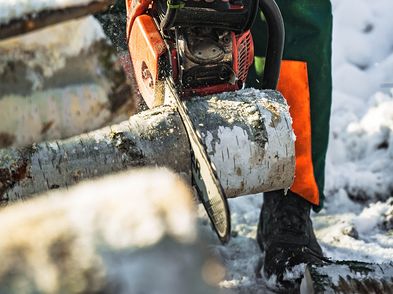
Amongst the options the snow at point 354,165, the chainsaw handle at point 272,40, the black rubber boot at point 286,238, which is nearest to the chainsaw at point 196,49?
the chainsaw handle at point 272,40

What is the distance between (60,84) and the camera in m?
1.30

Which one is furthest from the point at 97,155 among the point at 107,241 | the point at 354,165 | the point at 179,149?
the point at 354,165

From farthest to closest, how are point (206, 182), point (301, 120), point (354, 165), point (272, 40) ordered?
point (354, 165) < point (301, 120) < point (272, 40) < point (206, 182)

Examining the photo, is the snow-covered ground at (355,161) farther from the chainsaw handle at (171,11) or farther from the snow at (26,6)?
the snow at (26,6)

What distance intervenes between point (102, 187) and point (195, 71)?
1.40 feet

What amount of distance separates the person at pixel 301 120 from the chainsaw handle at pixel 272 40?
250 millimetres

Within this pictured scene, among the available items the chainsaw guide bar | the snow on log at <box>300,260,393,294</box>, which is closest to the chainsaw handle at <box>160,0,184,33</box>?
the chainsaw guide bar

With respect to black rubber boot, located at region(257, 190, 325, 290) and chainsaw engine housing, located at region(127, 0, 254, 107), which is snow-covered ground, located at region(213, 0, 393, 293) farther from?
chainsaw engine housing, located at region(127, 0, 254, 107)

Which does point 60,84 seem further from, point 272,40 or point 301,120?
point 301,120

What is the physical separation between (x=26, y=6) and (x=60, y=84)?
0.60 ft

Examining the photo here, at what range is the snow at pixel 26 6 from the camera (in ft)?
3.83

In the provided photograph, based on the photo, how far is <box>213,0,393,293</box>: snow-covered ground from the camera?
2.36m

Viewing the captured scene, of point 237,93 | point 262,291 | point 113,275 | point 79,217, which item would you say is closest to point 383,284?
point 262,291

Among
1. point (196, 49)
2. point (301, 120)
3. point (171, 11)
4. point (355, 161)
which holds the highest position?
point (171, 11)
